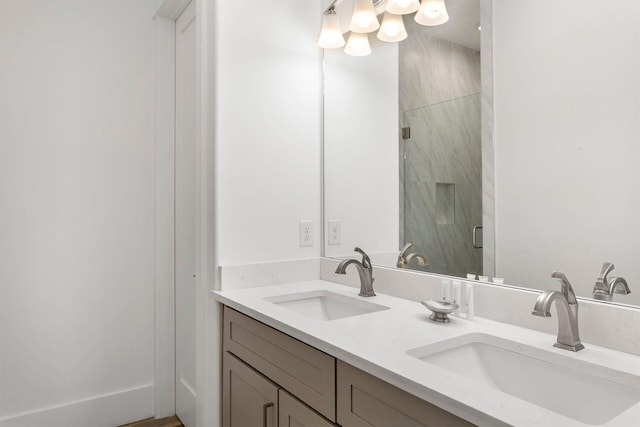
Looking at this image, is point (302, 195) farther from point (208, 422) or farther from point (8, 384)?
point (8, 384)

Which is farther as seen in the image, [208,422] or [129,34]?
[129,34]

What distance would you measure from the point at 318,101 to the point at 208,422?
1.50 m

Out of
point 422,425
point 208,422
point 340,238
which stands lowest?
point 208,422

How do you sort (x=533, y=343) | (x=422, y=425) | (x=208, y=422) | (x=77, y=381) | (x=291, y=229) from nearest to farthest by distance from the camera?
(x=422, y=425) < (x=533, y=343) < (x=208, y=422) < (x=291, y=229) < (x=77, y=381)

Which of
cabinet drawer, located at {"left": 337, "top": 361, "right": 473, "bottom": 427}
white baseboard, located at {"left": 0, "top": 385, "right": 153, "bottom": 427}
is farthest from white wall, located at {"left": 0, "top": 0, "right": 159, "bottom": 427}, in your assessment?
cabinet drawer, located at {"left": 337, "top": 361, "right": 473, "bottom": 427}

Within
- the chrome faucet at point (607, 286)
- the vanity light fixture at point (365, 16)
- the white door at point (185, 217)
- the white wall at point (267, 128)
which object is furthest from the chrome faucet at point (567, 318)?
the white door at point (185, 217)

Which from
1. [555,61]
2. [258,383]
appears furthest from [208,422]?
[555,61]

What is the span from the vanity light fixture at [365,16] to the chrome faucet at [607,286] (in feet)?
4.15

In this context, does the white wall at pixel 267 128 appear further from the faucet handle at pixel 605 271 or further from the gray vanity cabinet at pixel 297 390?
the faucet handle at pixel 605 271

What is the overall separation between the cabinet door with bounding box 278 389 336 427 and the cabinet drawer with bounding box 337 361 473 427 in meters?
0.09

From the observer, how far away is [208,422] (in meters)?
1.66

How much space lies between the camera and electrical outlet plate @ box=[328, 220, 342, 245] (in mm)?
1876

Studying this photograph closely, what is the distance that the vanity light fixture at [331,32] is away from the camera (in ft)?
5.88

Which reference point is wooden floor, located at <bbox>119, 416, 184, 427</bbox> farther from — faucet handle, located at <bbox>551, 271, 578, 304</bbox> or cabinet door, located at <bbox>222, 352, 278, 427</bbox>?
faucet handle, located at <bbox>551, 271, 578, 304</bbox>
